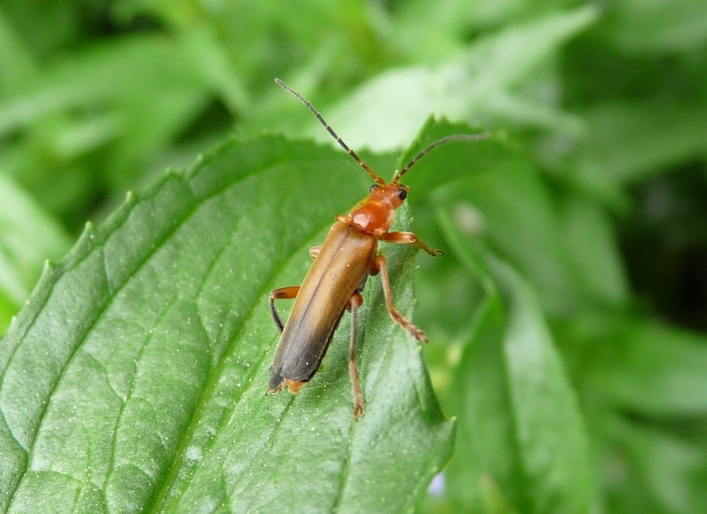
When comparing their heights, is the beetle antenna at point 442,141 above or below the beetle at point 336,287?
above

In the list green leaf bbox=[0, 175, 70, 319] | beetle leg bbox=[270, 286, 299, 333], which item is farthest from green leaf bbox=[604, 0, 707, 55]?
green leaf bbox=[0, 175, 70, 319]

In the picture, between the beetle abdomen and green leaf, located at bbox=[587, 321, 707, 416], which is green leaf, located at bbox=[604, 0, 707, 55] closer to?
green leaf, located at bbox=[587, 321, 707, 416]

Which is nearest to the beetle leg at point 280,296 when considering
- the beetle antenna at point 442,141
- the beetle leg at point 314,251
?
the beetle leg at point 314,251

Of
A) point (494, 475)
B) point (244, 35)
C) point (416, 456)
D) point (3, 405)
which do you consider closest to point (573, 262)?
point (494, 475)

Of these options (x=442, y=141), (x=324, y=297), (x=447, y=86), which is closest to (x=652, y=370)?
(x=447, y=86)

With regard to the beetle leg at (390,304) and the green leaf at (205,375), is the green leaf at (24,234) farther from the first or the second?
the beetle leg at (390,304)

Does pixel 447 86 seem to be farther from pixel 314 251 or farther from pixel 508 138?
pixel 314 251

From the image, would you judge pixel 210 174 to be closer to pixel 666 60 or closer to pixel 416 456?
pixel 416 456
